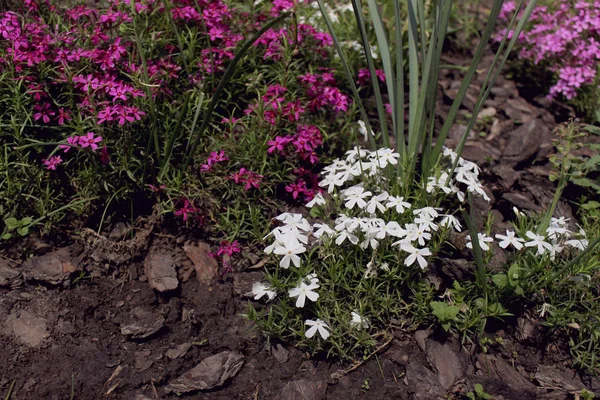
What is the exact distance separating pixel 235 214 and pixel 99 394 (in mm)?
1006

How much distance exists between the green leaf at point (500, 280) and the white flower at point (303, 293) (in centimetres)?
76

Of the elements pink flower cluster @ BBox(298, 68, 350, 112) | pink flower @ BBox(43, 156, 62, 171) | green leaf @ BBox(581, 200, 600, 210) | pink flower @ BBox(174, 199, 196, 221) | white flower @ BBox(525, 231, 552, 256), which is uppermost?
pink flower cluster @ BBox(298, 68, 350, 112)

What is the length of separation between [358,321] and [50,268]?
1402mm

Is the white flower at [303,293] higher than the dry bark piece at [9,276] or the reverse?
higher

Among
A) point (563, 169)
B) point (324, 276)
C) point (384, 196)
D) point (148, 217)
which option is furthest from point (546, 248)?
point (148, 217)

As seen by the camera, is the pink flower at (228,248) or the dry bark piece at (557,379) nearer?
the dry bark piece at (557,379)

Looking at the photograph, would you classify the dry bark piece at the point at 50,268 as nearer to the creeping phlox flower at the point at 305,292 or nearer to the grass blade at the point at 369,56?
the creeping phlox flower at the point at 305,292

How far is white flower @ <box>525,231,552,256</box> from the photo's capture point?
259 cm

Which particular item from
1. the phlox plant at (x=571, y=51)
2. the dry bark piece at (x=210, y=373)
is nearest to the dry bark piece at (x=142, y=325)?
the dry bark piece at (x=210, y=373)

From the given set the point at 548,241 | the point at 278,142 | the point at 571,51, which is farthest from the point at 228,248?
the point at 571,51

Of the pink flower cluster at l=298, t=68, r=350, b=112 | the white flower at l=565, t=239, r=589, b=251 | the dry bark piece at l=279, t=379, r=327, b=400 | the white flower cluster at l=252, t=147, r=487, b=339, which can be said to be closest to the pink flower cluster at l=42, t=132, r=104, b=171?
the white flower cluster at l=252, t=147, r=487, b=339

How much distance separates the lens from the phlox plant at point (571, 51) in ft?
13.2

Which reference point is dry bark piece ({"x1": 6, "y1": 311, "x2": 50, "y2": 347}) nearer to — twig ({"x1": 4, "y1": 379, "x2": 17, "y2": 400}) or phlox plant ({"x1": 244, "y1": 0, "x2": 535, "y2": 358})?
twig ({"x1": 4, "y1": 379, "x2": 17, "y2": 400})

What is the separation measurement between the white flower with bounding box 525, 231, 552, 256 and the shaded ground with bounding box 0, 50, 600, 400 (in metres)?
0.34
